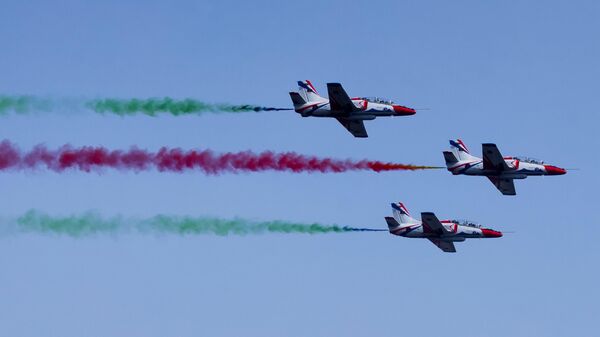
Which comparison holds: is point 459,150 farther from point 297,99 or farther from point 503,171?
point 297,99

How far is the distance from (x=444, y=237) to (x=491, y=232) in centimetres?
560

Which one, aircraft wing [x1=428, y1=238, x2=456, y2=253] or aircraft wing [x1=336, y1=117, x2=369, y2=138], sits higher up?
aircraft wing [x1=336, y1=117, x2=369, y2=138]

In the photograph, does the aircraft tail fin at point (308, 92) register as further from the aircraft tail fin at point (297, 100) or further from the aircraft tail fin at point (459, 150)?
the aircraft tail fin at point (459, 150)

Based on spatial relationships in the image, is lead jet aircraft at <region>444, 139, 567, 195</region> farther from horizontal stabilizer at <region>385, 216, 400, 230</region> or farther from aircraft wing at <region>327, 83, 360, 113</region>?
aircraft wing at <region>327, 83, 360, 113</region>

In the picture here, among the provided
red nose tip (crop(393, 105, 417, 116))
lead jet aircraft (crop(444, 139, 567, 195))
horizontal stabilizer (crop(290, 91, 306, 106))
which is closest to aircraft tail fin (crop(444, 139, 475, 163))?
lead jet aircraft (crop(444, 139, 567, 195))

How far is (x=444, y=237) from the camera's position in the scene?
105312mm

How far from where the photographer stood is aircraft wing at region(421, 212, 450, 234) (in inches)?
4060

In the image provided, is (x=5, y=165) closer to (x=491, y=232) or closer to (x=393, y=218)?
(x=393, y=218)

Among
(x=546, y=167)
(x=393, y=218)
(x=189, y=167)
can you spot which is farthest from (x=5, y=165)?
(x=546, y=167)

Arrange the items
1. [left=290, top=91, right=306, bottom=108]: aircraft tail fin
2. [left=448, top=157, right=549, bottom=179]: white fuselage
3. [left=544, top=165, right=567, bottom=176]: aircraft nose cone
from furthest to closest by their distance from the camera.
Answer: [left=544, top=165, right=567, bottom=176]: aircraft nose cone → [left=448, top=157, right=549, bottom=179]: white fuselage → [left=290, top=91, right=306, bottom=108]: aircraft tail fin

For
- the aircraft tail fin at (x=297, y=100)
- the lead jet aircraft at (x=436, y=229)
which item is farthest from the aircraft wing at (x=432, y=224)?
the aircraft tail fin at (x=297, y=100)

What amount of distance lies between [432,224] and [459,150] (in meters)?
6.94

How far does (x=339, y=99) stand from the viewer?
93.5 metres

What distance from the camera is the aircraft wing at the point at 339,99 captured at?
92.6 metres
